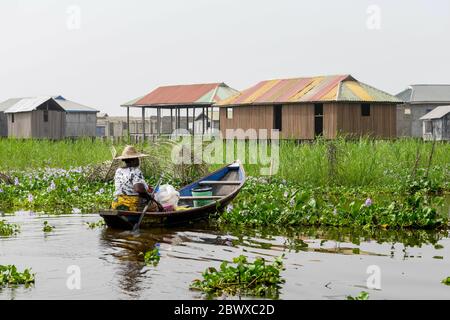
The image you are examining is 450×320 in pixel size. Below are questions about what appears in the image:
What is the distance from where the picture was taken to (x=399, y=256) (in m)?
9.65

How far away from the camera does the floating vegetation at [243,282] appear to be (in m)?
7.36

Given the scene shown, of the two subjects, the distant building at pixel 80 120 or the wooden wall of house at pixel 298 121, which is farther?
the distant building at pixel 80 120

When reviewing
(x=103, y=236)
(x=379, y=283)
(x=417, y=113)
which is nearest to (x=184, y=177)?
(x=103, y=236)

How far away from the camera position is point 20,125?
44.8 metres

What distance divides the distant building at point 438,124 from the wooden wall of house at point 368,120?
34.5 ft

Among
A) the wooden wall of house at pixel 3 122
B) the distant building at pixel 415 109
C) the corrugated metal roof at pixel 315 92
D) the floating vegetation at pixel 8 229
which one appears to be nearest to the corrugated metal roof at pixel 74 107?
the wooden wall of house at pixel 3 122

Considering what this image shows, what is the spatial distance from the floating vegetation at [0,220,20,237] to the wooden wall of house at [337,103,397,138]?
21678 mm

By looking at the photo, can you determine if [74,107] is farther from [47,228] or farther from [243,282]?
[243,282]

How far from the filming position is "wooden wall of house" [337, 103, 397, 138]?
108 ft

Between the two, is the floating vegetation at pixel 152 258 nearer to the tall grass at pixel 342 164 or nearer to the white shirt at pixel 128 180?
the white shirt at pixel 128 180

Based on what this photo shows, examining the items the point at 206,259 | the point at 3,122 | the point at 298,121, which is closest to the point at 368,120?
the point at 298,121

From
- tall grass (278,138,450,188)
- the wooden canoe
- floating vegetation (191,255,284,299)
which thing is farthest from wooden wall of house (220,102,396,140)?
floating vegetation (191,255,284,299)

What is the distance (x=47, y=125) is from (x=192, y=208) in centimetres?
3323

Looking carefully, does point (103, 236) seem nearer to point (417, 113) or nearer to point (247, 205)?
point (247, 205)
